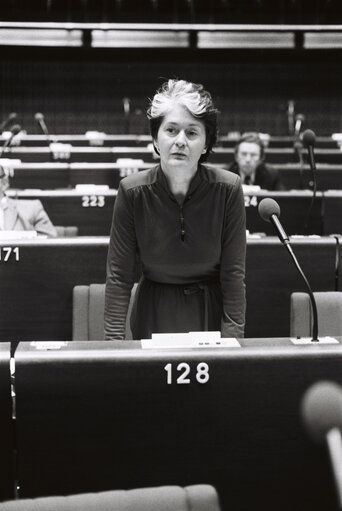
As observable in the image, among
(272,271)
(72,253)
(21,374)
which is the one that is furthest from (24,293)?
(21,374)

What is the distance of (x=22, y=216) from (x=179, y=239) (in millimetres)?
2184

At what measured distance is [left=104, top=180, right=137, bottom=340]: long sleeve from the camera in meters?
1.91

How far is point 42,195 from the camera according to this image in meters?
4.39

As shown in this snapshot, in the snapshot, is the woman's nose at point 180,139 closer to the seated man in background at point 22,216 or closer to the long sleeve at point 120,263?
the long sleeve at point 120,263

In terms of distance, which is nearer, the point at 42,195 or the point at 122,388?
the point at 122,388

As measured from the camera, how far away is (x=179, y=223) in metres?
1.93

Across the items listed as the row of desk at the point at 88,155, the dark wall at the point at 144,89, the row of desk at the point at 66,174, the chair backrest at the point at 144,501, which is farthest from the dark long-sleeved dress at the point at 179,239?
the dark wall at the point at 144,89

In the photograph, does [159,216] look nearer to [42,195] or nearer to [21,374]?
[21,374]

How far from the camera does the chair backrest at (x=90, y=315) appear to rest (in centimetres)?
245

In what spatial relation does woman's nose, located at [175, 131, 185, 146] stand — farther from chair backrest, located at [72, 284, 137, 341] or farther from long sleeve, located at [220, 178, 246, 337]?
chair backrest, located at [72, 284, 137, 341]

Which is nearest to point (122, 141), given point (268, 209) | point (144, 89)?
point (144, 89)

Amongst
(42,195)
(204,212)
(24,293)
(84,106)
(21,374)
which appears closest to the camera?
(21,374)

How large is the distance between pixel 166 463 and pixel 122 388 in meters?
0.16

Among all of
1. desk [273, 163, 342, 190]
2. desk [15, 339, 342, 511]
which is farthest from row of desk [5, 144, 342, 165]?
desk [15, 339, 342, 511]
